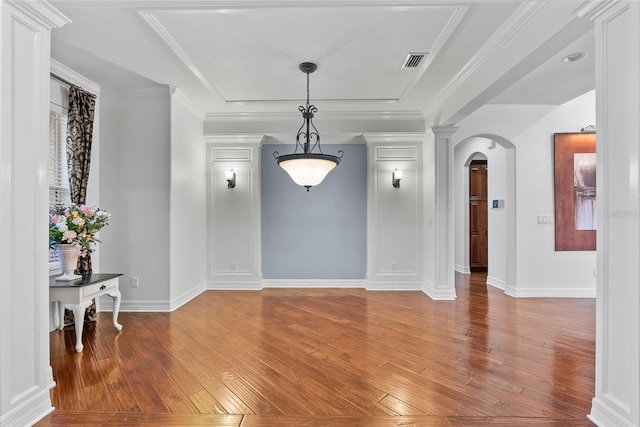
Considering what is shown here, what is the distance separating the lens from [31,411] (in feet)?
6.55

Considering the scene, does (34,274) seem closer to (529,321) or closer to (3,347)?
(3,347)

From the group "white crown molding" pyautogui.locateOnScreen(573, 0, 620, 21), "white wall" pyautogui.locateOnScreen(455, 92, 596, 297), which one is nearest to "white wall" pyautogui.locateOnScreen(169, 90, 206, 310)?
"white crown molding" pyautogui.locateOnScreen(573, 0, 620, 21)

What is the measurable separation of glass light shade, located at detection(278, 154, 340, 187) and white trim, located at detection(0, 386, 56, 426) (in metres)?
2.74

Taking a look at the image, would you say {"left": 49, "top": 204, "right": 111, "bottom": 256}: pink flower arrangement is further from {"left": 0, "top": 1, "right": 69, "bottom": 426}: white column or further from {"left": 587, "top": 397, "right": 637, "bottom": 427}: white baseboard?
{"left": 587, "top": 397, "right": 637, "bottom": 427}: white baseboard

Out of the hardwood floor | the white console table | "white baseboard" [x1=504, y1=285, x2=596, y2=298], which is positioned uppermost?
the white console table

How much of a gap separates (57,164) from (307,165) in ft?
9.24

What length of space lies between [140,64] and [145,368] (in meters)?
3.14

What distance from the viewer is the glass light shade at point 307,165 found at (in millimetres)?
3703

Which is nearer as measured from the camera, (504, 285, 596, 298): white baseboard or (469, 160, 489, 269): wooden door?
(504, 285, 596, 298): white baseboard

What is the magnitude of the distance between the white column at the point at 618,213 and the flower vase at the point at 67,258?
4.36 m

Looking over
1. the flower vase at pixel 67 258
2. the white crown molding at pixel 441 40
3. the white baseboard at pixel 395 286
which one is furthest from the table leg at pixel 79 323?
the white crown molding at pixel 441 40

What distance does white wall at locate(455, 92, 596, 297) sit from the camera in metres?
5.10

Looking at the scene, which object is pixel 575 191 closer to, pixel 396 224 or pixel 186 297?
pixel 396 224

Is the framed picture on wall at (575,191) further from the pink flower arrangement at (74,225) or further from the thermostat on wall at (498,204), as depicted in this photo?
the pink flower arrangement at (74,225)
